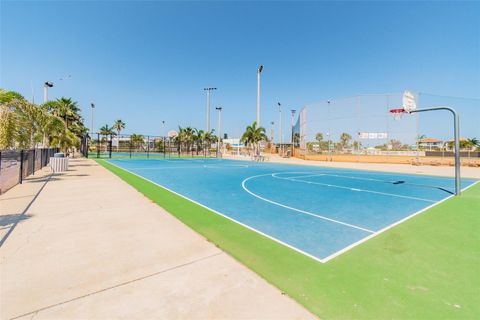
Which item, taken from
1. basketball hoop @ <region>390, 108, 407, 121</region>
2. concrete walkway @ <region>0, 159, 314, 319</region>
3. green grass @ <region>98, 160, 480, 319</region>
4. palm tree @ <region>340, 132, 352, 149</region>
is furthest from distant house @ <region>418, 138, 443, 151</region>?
concrete walkway @ <region>0, 159, 314, 319</region>

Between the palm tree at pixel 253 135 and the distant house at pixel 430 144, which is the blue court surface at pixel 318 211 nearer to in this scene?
the distant house at pixel 430 144

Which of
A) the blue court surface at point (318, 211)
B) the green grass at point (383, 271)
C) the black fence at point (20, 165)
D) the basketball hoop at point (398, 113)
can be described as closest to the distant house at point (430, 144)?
the basketball hoop at point (398, 113)

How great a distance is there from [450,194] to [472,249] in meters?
7.72

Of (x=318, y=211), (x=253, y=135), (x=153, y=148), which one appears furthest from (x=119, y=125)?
(x=318, y=211)

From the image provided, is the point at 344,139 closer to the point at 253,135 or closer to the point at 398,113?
the point at 253,135

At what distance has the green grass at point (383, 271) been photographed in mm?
2850

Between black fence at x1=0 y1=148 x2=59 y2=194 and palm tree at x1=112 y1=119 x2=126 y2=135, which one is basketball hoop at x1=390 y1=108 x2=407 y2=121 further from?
palm tree at x1=112 y1=119 x2=126 y2=135

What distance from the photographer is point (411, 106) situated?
12.3 metres

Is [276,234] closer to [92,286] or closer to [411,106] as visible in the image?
[92,286]

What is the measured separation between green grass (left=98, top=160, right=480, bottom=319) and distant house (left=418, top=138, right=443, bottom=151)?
105ft

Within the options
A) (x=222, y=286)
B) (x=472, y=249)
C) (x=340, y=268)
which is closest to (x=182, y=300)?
(x=222, y=286)

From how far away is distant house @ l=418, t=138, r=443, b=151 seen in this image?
31.6m

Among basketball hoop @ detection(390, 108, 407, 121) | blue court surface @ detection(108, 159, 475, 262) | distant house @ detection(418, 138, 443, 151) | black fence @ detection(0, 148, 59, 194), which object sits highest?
basketball hoop @ detection(390, 108, 407, 121)

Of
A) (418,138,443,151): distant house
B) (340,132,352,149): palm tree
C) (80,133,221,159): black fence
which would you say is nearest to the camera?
(418,138,443,151): distant house
